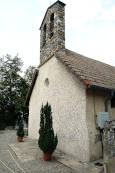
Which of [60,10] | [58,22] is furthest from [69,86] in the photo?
[60,10]

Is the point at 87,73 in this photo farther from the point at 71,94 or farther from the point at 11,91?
the point at 11,91

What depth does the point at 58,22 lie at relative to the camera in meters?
8.93

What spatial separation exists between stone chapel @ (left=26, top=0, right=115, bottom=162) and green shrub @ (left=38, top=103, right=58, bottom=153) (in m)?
1.10

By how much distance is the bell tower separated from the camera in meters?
8.81

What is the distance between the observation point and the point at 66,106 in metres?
7.37

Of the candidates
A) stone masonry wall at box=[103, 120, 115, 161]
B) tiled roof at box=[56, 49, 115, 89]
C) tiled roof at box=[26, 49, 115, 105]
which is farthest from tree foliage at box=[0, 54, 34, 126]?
stone masonry wall at box=[103, 120, 115, 161]

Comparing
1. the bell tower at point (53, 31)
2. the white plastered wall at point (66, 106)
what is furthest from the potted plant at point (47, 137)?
the bell tower at point (53, 31)

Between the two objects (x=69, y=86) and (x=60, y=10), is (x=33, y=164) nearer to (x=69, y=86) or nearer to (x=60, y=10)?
(x=69, y=86)

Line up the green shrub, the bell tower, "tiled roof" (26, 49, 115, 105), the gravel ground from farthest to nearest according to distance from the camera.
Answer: the bell tower < "tiled roof" (26, 49, 115, 105) < the green shrub < the gravel ground

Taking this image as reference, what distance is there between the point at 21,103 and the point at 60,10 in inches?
615

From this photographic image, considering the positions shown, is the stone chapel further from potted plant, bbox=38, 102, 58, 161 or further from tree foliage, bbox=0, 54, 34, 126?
tree foliage, bbox=0, 54, 34, 126

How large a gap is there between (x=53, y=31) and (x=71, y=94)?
4880 mm

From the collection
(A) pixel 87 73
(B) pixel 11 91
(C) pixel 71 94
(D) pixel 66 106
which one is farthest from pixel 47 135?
(B) pixel 11 91

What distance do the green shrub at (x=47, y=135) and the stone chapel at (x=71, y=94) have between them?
1.10 m
